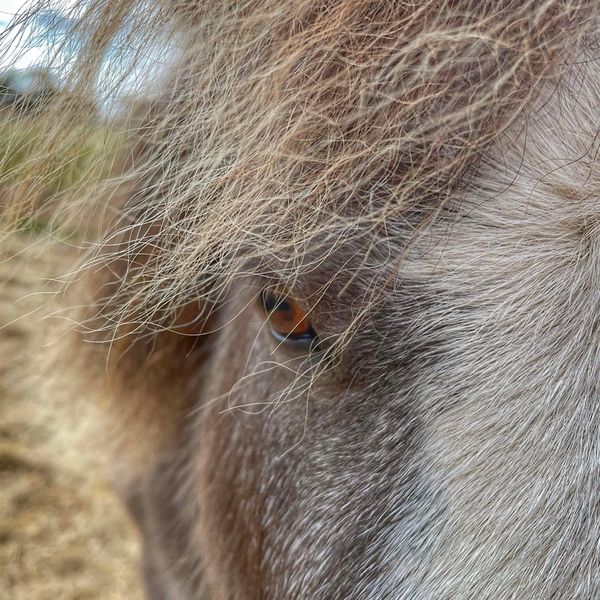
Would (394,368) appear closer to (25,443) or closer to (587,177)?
(587,177)

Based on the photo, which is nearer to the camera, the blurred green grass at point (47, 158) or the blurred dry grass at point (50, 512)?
the blurred green grass at point (47, 158)

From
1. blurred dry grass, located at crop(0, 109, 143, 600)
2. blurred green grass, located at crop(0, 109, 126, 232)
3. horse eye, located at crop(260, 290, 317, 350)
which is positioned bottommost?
blurred dry grass, located at crop(0, 109, 143, 600)

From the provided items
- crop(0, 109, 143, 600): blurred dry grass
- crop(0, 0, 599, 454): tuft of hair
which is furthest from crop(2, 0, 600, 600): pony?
crop(0, 109, 143, 600): blurred dry grass

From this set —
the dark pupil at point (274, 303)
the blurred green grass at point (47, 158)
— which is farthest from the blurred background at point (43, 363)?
the dark pupil at point (274, 303)

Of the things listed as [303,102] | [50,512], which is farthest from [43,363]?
[303,102]

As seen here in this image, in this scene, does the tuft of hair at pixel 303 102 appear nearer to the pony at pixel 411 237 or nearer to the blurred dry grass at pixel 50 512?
the pony at pixel 411 237

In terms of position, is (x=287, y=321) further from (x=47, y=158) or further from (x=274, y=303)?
(x=47, y=158)

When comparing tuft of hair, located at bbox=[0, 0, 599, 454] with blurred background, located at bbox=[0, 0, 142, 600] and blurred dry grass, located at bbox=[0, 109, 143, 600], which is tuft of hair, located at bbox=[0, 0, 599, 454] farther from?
blurred dry grass, located at bbox=[0, 109, 143, 600]
